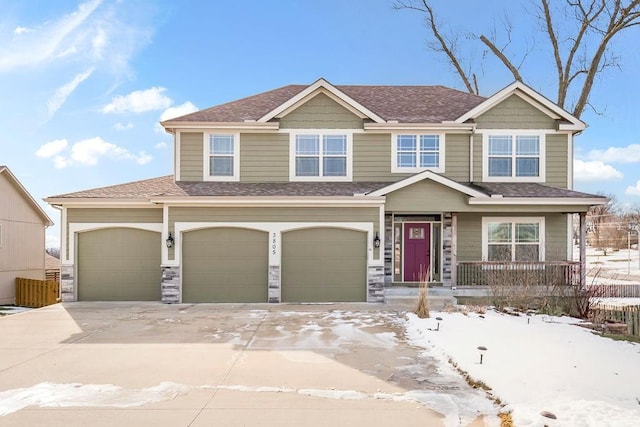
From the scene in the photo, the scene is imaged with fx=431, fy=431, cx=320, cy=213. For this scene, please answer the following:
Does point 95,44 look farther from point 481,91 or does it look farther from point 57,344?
point 481,91

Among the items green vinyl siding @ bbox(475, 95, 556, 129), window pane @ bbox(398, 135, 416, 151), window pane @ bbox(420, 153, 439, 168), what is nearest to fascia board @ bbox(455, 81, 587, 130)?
green vinyl siding @ bbox(475, 95, 556, 129)

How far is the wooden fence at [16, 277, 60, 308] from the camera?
59.5 ft

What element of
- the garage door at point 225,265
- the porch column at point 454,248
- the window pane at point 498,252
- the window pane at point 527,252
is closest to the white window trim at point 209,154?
the garage door at point 225,265

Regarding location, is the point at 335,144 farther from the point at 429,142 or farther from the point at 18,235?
the point at 18,235

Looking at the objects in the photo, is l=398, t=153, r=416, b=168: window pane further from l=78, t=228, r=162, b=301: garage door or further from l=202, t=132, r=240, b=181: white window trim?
l=78, t=228, r=162, b=301: garage door

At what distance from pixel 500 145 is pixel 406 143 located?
10.7ft

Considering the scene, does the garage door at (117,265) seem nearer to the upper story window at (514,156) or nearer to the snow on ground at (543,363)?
the snow on ground at (543,363)

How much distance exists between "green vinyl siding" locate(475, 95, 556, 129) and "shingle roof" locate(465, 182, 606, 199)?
197 centimetres

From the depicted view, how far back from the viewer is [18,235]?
20.5 meters

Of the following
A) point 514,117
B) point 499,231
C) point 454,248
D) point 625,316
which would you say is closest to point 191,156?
point 454,248

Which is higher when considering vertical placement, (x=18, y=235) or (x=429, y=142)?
(x=429, y=142)

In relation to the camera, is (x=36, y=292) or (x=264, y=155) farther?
(x=36, y=292)

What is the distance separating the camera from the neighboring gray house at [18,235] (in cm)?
1930

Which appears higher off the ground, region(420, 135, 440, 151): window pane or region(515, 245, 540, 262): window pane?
region(420, 135, 440, 151): window pane
